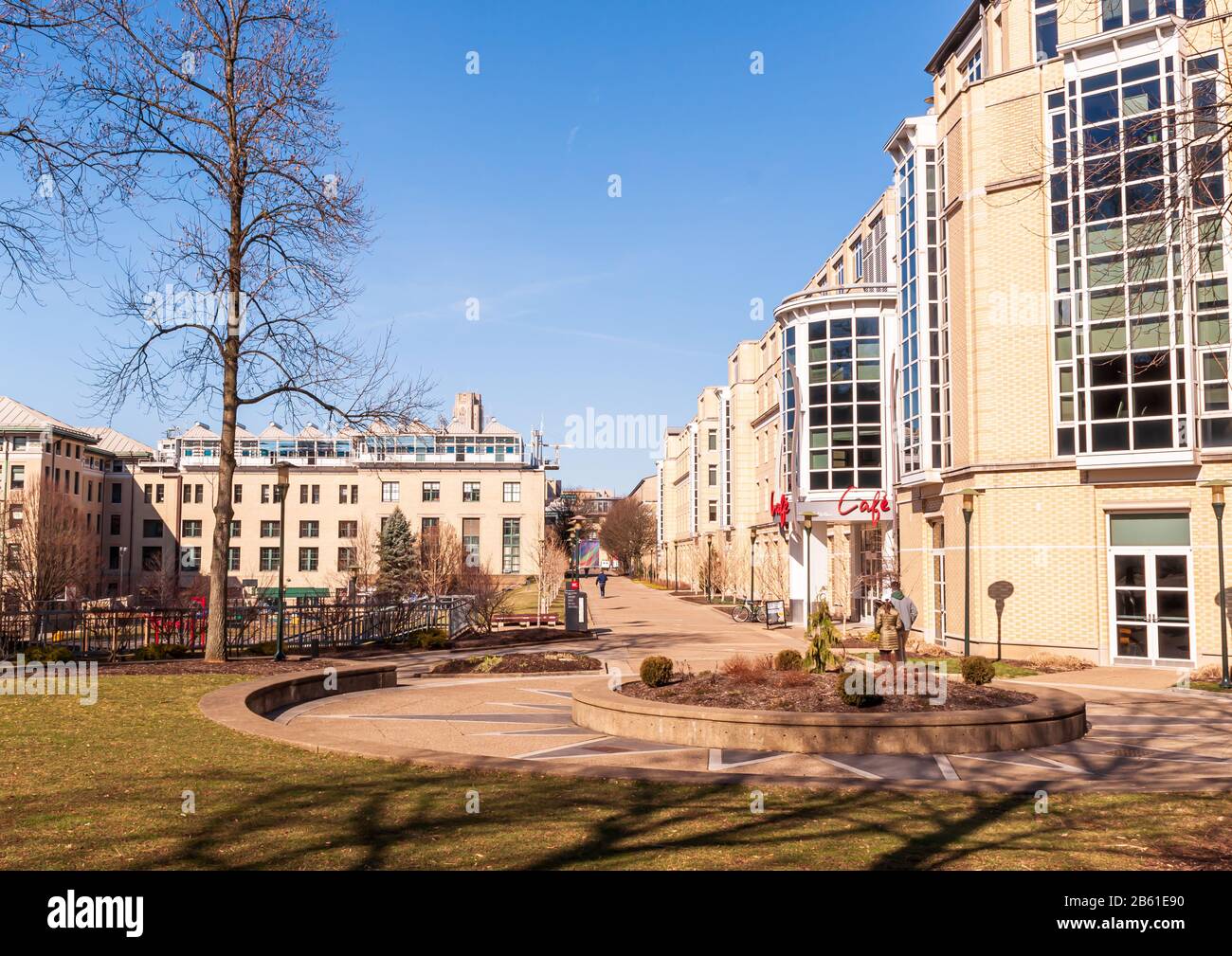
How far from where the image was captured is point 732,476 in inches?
2539

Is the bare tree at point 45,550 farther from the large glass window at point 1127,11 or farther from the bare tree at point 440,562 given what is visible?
the large glass window at point 1127,11

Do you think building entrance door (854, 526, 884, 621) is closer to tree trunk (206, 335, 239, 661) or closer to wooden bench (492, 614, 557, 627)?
wooden bench (492, 614, 557, 627)

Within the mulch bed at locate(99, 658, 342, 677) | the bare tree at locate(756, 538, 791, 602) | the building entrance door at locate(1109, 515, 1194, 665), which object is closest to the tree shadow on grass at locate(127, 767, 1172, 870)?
the mulch bed at locate(99, 658, 342, 677)

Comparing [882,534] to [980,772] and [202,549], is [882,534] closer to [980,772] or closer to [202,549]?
[980,772]

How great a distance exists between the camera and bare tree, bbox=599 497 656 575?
12862 cm

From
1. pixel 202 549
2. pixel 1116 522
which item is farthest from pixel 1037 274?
pixel 202 549

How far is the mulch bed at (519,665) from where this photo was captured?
19312mm

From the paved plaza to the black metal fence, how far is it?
4.74 metres

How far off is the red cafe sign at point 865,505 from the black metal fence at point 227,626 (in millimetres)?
14238

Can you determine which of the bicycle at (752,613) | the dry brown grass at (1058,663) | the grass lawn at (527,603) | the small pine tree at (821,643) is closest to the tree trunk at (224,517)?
the small pine tree at (821,643)

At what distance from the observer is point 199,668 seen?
1703 centimetres

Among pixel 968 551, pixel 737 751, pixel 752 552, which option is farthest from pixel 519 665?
pixel 752 552

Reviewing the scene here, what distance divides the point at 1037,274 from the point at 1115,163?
15.9 m

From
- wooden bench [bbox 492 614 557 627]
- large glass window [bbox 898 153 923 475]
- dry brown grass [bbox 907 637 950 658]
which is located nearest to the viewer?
dry brown grass [bbox 907 637 950 658]
